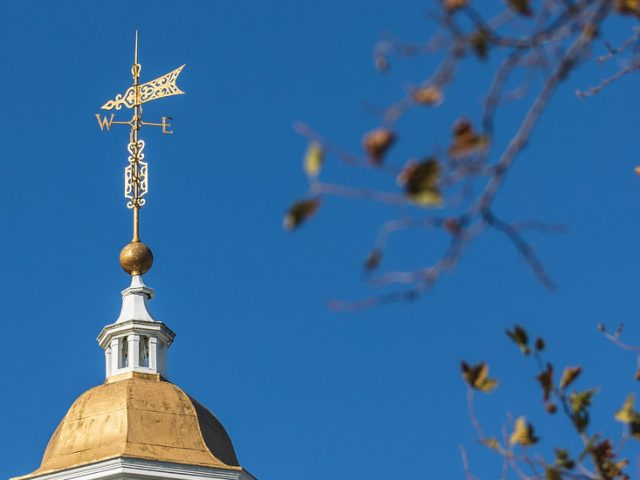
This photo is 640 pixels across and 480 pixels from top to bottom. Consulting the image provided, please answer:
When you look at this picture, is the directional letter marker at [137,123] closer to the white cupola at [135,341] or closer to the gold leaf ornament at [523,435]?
the white cupola at [135,341]

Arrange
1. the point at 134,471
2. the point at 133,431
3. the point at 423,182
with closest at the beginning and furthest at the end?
1. the point at 423,182
2. the point at 134,471
3. the point at 133,431

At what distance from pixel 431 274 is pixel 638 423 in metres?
2.18

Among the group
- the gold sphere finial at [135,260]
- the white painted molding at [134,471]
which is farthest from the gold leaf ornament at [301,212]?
the gold sphere finial at [135,260]

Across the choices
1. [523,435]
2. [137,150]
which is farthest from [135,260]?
[523,435]

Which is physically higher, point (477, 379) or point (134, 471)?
point (134, 471)

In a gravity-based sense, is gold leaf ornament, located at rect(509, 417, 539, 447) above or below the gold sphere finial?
below

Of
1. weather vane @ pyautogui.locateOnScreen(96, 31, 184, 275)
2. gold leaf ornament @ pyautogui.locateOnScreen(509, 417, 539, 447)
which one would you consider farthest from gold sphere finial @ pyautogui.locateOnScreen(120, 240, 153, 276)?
gold leaf ornament @ pyautogui.locateOnScreen(509, 417, 539, 447)

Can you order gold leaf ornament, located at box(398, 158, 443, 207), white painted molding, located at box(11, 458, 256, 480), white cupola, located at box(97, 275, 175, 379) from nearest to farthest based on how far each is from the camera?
gold leaf ornament, located at box(398, 158, 443, 207) < white painted molding, located at box(11, 458, 256, 480) < white cupola, located at box(97, 275, 175, 379)

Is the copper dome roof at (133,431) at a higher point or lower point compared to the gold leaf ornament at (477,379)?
higher

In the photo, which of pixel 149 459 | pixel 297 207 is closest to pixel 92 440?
pixel 149 459

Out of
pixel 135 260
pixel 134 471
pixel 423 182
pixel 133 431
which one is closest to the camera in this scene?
pixel 423 182

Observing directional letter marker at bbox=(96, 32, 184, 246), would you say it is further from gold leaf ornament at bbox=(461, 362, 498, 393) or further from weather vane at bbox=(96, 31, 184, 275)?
gold leaf ornament at bbox=(461, 362, 498, 393)

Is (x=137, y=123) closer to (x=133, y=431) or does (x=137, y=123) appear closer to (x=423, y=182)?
(x=133, y=431)

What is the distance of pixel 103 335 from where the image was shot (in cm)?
3072
